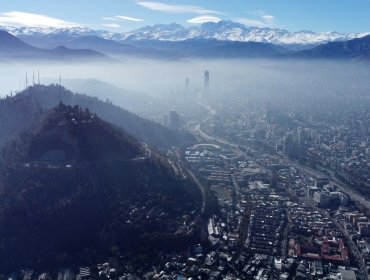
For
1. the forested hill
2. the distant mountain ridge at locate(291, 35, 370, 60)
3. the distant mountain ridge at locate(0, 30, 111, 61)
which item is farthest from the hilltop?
the distant mountain ridge at locate(291, 35, 370, 60)

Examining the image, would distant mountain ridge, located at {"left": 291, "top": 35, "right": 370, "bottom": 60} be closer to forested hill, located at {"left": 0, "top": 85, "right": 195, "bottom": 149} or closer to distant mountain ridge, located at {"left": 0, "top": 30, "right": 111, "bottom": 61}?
distant mountain ridge, located at {"left": 0, "top": 30, "right": 111, "bottom": 61}

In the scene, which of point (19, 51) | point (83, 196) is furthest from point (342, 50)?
point (83, 196)

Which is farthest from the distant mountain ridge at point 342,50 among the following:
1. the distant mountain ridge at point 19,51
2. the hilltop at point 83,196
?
the hilltop at point 83,196

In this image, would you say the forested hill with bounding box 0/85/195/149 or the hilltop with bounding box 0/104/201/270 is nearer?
the hilltop with bounding box 0/104/201/270

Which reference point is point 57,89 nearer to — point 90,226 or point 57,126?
point 57,126

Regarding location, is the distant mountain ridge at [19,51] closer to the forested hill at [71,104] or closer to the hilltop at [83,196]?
the forested hill at [71,104]

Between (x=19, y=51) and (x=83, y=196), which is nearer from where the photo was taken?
(x=83, y=196)

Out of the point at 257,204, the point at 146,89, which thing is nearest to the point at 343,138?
the point at 257,204

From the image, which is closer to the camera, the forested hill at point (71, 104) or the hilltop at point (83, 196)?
the hilltop at point (83, 196)

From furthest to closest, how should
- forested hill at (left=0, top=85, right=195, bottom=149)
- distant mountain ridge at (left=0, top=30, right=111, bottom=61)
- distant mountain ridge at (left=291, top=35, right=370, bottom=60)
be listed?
distant mountain ridge at (left=291, top=35, right=370, bottom=60), distant mountain ridge at (left=0, top=30, right=111, bottom=61), forested hill at (left=0, top=85, right=195, bottom=149)

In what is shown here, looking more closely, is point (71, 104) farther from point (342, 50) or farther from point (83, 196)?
point (342, 50)

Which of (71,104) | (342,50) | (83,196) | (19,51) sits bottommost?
(83,196)
